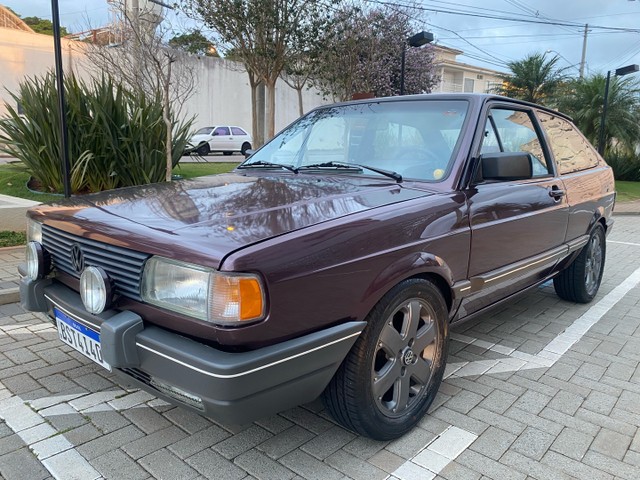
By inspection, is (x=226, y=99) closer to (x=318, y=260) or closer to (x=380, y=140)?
(x=380, y=140)

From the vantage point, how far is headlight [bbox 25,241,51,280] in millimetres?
2645

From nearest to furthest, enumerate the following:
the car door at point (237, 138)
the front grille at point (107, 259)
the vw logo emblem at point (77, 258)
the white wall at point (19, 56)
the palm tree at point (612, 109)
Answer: the front grille at point (107, 259)
the vw logo emblem at point (77, 258)
the palm tree at point (612, 109)
the white wall at point (19, 56)
the car door at point (237, 138)

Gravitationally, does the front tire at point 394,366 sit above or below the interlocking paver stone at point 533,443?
above

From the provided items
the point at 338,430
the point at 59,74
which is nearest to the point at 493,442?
the point at 338,430

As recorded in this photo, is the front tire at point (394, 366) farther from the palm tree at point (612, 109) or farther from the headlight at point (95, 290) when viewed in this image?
the palm tree at point (612, 109)

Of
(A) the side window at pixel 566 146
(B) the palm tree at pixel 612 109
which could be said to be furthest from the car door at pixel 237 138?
(A) the side window at pixel 566 146

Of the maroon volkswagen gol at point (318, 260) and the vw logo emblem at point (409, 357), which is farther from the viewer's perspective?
the vw logo emblem at point (409, 357)

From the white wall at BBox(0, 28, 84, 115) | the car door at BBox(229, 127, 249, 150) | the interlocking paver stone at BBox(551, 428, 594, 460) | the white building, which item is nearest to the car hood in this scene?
the interlocking paver stone at BBox(551, 428, 594, 460)

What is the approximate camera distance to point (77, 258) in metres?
2.42

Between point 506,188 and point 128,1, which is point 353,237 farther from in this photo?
point 128,1

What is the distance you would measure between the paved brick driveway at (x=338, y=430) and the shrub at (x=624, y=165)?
2079cm

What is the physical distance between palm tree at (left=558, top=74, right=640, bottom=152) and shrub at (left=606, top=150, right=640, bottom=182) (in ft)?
1.87

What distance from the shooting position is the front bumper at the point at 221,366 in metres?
1.84

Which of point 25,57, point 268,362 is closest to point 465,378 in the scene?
point 268,362
